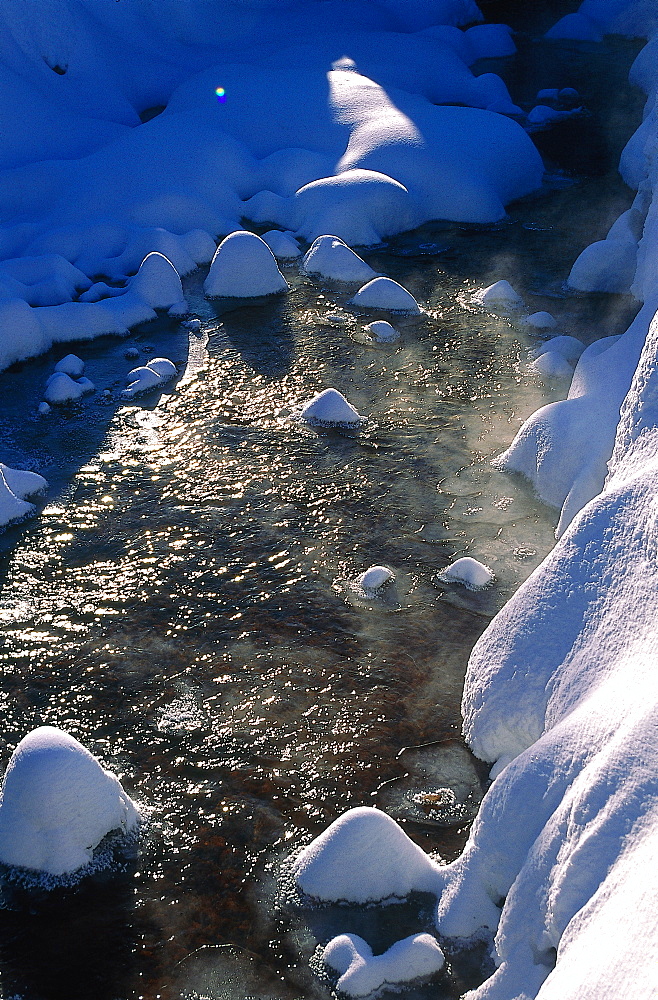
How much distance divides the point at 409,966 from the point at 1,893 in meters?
1.86

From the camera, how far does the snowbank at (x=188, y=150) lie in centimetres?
1088

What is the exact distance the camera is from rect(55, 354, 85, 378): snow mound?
909 cm

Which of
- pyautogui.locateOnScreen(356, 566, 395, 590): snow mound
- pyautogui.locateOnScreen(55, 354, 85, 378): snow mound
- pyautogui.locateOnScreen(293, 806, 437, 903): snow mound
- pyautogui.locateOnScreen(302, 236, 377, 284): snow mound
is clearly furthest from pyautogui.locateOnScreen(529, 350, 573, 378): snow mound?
pyautogui.locateOnScreen(293, 806, 437, 903): snow mound

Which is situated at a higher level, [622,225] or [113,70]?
[622,225]

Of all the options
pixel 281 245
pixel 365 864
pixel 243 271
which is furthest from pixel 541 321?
pixel 365 864

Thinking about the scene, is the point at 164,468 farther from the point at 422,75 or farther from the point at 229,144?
the point at 422,75

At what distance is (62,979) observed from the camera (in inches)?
156

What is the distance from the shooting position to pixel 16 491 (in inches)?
285

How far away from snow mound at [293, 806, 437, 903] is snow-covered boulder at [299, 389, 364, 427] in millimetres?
4438

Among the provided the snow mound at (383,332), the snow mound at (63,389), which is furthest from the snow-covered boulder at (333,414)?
the snow mound at (63,389)

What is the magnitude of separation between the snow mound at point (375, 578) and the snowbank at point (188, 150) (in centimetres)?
486

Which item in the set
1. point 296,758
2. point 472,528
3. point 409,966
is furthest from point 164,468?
point 409,966

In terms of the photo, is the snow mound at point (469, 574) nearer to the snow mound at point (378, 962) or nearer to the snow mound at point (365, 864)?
the snow mound at point (365, 864)

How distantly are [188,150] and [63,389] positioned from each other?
5812mm
